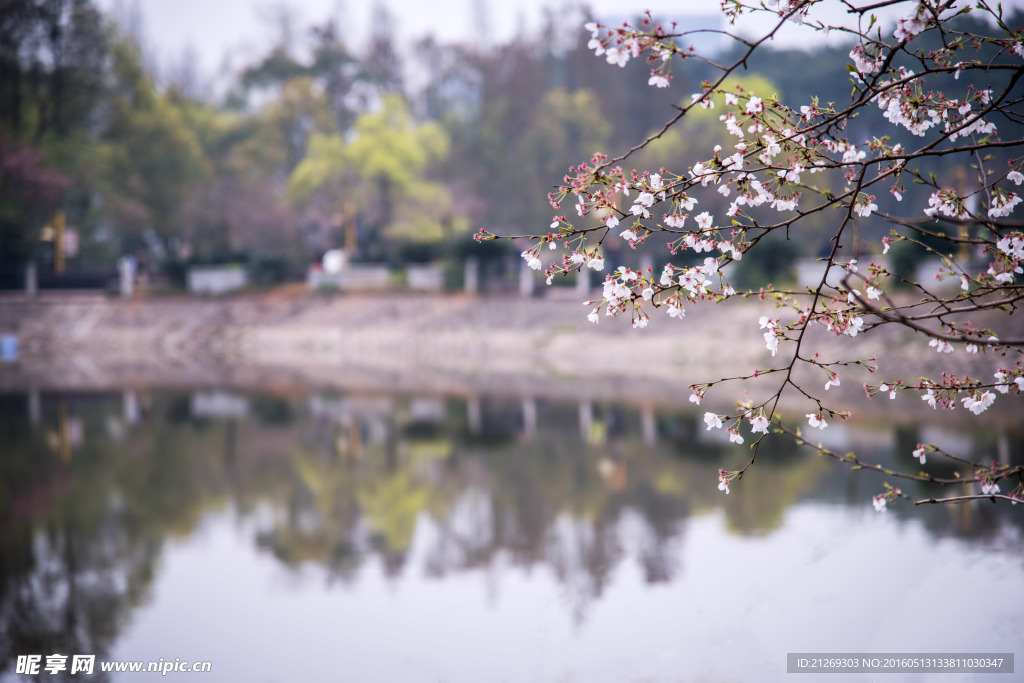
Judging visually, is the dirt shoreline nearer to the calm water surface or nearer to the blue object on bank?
the blue object on bank

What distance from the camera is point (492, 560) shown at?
7539 mm

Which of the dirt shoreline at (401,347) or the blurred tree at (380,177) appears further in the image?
the blurred tree at (380,177)

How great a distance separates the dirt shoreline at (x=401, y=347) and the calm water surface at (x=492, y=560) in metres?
6.07

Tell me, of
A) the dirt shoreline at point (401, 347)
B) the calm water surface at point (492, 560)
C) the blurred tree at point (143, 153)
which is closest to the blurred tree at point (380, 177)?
the blurred tree at point (143, 153)

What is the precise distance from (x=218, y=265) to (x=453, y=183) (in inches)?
665

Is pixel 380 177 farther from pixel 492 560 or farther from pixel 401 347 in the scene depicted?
pixel 492 560

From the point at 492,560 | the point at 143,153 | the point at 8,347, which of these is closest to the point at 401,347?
the point at 8,347

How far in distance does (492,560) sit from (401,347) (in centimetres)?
2490

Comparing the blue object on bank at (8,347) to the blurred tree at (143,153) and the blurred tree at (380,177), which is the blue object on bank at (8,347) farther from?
the blurred tree at (380,177)

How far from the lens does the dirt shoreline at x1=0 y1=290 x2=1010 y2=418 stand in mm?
20734

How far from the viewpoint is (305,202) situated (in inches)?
1817

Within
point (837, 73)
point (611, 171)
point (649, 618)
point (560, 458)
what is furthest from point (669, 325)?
point (837, 73)

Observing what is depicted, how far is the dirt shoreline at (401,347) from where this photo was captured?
2073cm

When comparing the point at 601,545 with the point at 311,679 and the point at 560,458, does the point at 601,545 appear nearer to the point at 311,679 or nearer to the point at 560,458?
the point at 311,679
